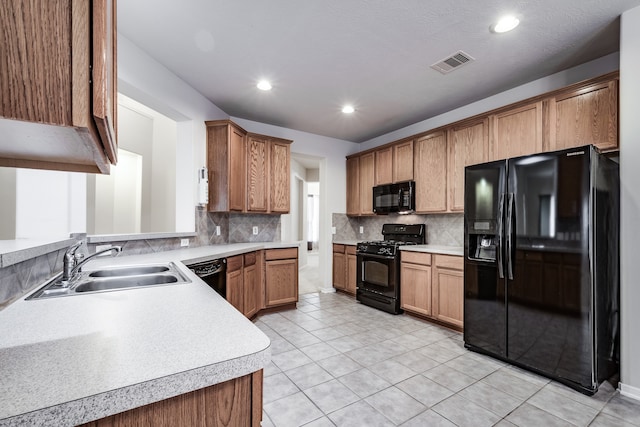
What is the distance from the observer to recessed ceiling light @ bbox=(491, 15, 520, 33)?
2078mm

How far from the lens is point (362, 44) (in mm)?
2402

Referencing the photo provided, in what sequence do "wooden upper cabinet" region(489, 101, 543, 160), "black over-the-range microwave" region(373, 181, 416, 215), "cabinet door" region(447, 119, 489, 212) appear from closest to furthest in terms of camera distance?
"wooden upper cabinet" region(489, 101, 543, 160), "cabinet door" region(447, 119, 489, 212), "black over-the-range microwave" region(373, 181, 416, 215)

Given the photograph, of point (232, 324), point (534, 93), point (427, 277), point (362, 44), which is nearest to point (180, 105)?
point (362, 44)

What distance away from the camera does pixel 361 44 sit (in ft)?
7.88

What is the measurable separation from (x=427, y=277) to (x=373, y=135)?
2603 millimetres

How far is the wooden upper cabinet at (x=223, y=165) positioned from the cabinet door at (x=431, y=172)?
239 centimetres

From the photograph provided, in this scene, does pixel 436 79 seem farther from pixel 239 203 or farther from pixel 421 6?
pixel 239 203

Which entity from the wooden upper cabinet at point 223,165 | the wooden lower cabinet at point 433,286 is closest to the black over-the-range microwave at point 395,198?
the wooden lower cabinet at point 433,286

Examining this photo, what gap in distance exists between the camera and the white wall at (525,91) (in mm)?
2576

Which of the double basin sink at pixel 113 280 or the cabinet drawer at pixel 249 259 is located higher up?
the double basin sink at pixel 113 280

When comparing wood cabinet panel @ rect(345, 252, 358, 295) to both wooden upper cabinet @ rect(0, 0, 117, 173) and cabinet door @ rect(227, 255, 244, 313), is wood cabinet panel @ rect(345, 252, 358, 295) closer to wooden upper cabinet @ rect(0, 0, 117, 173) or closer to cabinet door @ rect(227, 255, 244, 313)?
cabinet door @ rect(227, 255, 244, 313)

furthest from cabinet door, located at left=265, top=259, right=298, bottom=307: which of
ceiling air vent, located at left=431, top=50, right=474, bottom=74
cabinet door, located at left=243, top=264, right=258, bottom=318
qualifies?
ceiling air vent, located at left=431, top=50, right=474, bottom=74

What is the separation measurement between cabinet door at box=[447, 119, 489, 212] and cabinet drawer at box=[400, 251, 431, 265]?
0.65 m

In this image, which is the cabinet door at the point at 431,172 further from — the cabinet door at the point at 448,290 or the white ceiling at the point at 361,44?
the cabinet door at the point at 448,290
